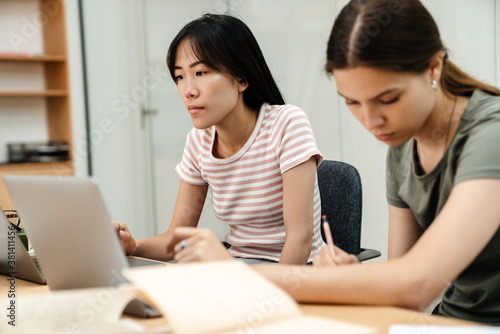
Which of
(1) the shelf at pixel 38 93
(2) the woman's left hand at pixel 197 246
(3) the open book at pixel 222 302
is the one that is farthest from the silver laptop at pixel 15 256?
(1) the shelf at pixel 38 93

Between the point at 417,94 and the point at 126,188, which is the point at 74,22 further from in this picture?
the point at 417,94

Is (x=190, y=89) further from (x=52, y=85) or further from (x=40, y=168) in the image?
(x=52, y=85)

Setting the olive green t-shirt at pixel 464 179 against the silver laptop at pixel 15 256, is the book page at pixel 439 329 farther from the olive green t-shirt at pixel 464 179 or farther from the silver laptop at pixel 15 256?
the silver laptop at pixel 15 256

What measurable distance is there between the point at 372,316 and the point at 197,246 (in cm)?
29

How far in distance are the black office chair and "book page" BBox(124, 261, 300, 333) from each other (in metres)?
0.80

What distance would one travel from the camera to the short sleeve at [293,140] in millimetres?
1427

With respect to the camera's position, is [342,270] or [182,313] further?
[342,270]

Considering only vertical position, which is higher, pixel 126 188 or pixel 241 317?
pixel 241 317

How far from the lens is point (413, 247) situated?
33.8 inches

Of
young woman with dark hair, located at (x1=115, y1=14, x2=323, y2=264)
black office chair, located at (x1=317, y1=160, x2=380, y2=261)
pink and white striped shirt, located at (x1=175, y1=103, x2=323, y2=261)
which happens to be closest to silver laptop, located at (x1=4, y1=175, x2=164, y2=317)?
young woman with dark hair, located at (x1=115, y1=14, x2=323, y2=264)

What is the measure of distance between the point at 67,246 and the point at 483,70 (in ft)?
5.16

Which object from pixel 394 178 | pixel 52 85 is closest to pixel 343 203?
pixel 394 178

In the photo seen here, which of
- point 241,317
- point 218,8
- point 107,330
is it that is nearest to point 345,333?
point 241,317

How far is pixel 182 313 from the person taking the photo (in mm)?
680
